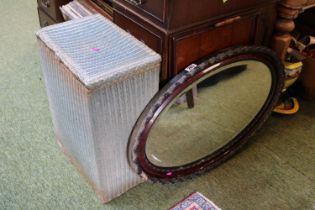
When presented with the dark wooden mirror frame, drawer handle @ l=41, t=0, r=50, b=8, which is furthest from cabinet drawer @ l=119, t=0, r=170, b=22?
A: drawer handle @ l=41, t=0, r=50, b=8

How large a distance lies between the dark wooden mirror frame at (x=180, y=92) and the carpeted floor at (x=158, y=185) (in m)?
0.06

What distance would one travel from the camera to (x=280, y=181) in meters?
1.35

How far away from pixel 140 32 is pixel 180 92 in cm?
26

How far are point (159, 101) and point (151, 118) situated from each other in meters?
0.06

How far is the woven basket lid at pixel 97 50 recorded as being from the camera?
0.97 meters

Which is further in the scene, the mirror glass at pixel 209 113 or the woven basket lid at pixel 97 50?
the mirror glass at pixel 209 113

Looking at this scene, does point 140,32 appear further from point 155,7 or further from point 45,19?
point 45,19

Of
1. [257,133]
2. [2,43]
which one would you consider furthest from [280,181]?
[2,43]

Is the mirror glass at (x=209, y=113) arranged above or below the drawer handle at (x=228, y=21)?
below

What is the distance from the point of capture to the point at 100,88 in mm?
957

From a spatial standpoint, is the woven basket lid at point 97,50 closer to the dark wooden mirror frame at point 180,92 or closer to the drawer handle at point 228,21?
the dark wooden mirror frame at point 180,92

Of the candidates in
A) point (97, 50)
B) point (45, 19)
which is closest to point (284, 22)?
point (97, 50)

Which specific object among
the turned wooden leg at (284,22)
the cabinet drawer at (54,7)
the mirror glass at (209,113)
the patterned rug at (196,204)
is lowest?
the patterned rug at (196,204)

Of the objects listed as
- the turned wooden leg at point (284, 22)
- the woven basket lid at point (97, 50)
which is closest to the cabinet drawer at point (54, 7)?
the woven basket lid at point (97, 50)
